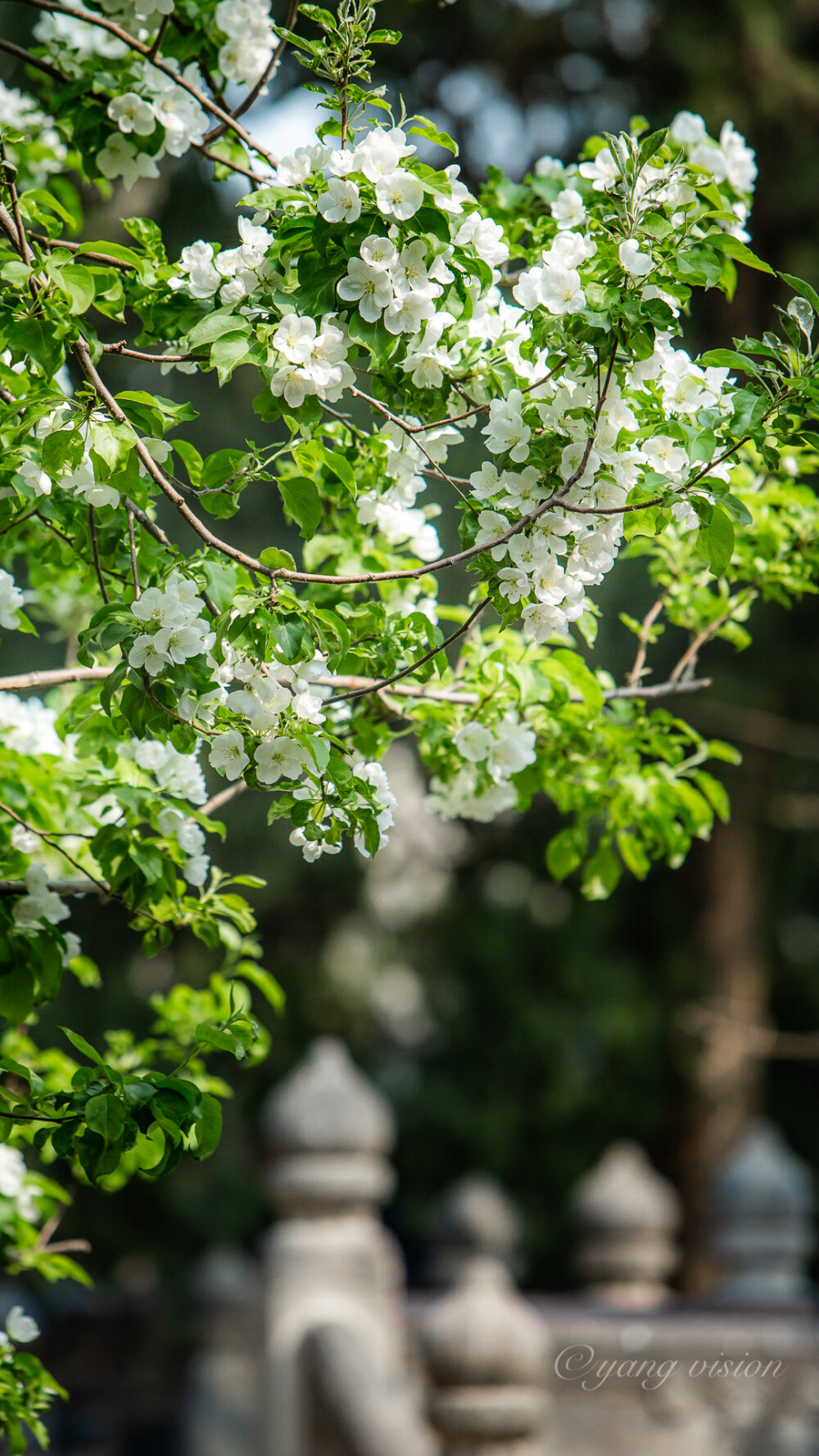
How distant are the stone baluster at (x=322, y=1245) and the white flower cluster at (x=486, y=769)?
2497 millimetres

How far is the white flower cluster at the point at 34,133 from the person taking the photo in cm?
212

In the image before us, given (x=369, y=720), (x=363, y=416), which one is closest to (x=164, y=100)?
(x=369, y=720)

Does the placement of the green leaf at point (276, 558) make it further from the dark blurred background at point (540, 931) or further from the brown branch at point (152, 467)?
the dark blurred background at point (540, 931)

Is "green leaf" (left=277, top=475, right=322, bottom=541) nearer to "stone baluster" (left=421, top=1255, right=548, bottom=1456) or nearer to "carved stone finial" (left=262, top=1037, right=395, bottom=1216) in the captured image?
"stone baluster" (left=421, top=1255, right=548, bottom=1456)

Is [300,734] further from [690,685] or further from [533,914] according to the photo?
[533,914]

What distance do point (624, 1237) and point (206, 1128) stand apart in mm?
4983

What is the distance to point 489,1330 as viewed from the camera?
3441 mm

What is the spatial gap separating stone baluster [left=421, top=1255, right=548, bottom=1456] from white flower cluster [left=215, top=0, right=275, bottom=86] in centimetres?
309

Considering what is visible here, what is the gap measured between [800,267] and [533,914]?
487 cm

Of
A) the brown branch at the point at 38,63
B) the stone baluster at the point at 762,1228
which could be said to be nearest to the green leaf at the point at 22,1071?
the brown branch at the point at 38,63

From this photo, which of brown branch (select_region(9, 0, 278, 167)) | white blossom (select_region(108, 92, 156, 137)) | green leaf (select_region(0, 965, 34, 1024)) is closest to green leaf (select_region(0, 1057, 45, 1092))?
green leaf (select_region(0, 965, 34, 1024))

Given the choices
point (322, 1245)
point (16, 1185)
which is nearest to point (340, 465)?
point (16, 1185)

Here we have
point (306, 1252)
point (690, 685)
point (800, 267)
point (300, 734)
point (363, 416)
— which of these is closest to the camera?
point (300, 734)

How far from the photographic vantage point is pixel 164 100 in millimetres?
1906
